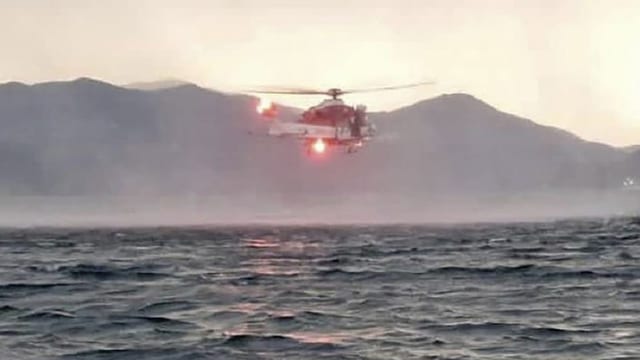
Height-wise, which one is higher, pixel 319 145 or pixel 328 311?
pixel 319 145

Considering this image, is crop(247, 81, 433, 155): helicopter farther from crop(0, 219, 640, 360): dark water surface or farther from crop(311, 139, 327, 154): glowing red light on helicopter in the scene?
crop(0, 219, 640, 360): dark water surface

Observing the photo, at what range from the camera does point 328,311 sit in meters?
45.7

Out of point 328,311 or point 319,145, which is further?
point 319,145

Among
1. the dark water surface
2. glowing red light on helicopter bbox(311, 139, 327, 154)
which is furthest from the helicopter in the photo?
the dark water surface

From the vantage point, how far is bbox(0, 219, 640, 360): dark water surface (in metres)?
35.4

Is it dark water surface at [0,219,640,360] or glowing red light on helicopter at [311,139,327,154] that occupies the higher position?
glowing red light on helicopter at [311,139,327,154]

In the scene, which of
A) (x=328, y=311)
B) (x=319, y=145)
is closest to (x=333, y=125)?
(x=319, y=145)

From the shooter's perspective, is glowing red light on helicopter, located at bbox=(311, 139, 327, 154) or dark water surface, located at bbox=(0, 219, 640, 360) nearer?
dark water surface, located at bbox=(0, 219, 640, 360)

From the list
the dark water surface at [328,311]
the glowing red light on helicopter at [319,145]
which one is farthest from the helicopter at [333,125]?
the dark water surface at [328,311]

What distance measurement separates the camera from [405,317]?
43.3m

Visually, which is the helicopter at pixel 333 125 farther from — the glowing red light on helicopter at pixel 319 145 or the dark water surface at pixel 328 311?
the dark water surface at pixel 328 311

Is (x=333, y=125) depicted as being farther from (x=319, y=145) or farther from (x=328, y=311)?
(x=328, y=311)

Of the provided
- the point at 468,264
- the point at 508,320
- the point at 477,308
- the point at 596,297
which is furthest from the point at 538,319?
the point at 468,264

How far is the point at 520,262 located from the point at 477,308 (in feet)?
108
